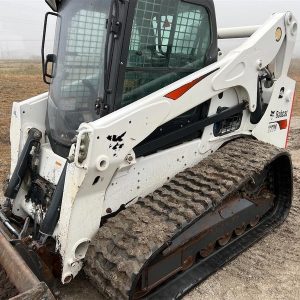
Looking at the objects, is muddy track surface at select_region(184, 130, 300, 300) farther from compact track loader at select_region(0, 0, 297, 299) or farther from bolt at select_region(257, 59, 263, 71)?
bolt at select_region(257, 59, 263, 71)

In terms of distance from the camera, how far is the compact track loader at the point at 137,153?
3.16 meters

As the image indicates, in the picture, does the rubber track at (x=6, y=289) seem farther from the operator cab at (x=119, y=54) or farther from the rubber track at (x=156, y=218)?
the operator cab at (x=119, y=54)

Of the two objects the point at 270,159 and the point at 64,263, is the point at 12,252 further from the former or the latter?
the point at 270,159

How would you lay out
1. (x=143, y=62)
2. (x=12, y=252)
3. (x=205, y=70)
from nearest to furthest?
(x=12, y=252) < (x=143, y=62) < (x=205, y=70)

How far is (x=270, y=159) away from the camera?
412cm

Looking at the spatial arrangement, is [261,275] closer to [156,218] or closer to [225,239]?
[225,239]

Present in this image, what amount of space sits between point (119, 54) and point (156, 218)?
135 centimetres

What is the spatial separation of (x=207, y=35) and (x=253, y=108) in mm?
1061

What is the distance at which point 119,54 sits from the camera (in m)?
3.26

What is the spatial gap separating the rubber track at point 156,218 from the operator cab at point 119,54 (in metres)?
0.42

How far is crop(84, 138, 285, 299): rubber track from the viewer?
3.07 metres

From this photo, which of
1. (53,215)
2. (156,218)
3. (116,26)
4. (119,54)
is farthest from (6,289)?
(116,26)

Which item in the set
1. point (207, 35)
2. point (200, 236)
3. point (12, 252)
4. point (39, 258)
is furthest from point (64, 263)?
point (207, 35)

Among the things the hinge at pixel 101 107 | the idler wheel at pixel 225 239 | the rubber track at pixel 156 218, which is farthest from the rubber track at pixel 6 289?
the idler wheel at pixel 225 239
